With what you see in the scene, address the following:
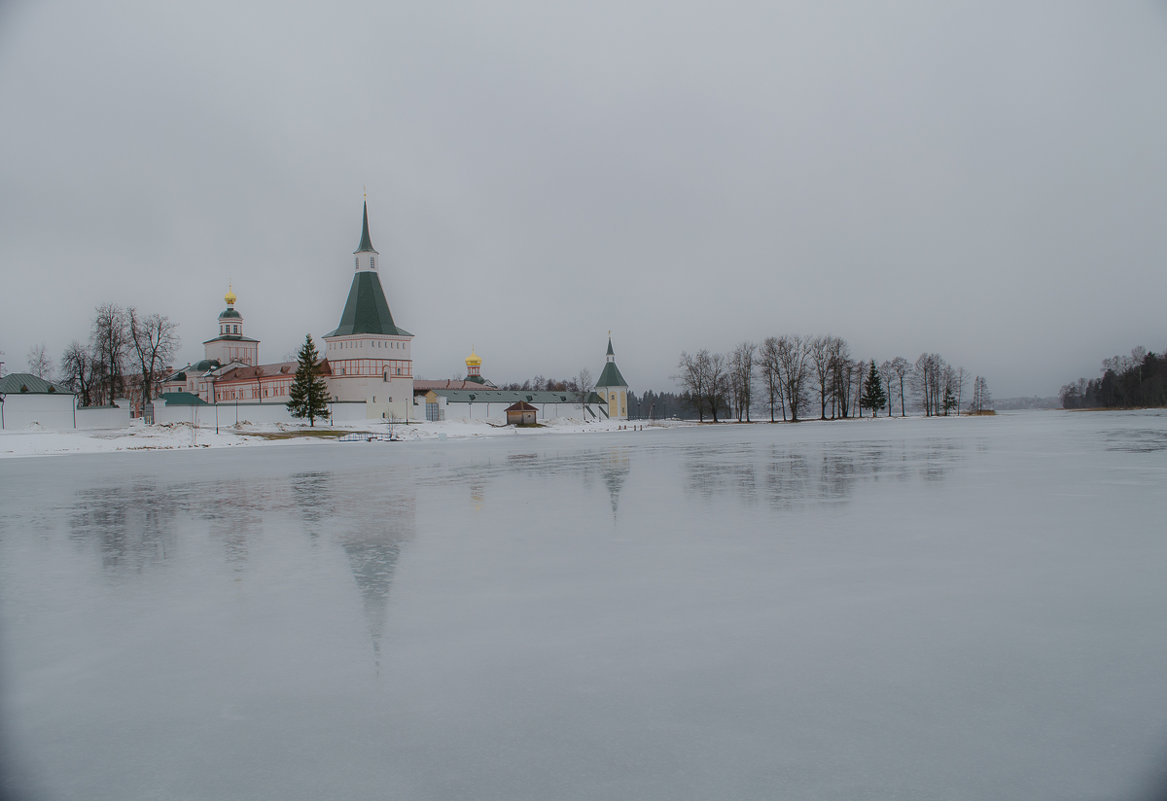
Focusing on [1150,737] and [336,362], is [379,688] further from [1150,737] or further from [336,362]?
[336,362]

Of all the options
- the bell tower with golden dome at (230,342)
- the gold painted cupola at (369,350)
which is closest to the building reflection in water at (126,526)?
the gold painted cupola at (369,350)

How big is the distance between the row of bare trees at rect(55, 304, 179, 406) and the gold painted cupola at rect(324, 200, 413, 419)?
14398 millimetres

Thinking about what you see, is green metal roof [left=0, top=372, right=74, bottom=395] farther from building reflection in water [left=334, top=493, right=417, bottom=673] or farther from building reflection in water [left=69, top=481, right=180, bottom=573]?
building reflection in water [left=334, top=493, right=417, bottom=673]

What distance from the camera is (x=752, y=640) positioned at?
4.90 metres

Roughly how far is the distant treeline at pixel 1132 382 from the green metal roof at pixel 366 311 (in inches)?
3722

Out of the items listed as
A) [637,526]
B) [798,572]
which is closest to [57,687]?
[798,572]

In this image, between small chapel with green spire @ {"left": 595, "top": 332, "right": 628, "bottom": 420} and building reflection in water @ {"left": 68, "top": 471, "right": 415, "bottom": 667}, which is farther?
small chapel with green spire @ {"left": 595, "top": 332, "right": 628, "bottom": 420}

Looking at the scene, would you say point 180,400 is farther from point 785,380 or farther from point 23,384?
point 785,380

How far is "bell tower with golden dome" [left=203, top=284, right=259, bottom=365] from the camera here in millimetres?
81250

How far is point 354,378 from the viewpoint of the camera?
64.4 m

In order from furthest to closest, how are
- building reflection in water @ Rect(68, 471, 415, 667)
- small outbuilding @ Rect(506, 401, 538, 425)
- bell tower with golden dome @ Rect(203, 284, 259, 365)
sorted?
bell tower with golden dome @ Rect(203, 284, 259, 365), small outbuilding @ Rect(506, 401, 538, 425), building reflection in water @ Rect(68, 471, 415, 667)

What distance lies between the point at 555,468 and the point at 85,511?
36.6ft

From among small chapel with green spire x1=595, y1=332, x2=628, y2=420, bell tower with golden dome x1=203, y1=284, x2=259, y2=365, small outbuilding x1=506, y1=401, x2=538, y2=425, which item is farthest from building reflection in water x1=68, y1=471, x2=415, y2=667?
small chapel with green spire x1=595, y1=332, x2=628, y2=420

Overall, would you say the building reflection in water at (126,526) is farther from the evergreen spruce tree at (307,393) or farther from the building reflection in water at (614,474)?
the evergreen spruce tree at (307,393)
